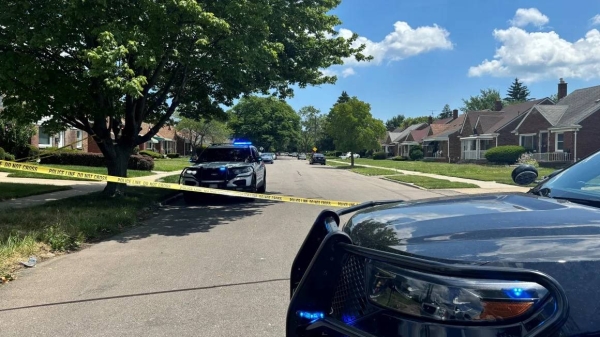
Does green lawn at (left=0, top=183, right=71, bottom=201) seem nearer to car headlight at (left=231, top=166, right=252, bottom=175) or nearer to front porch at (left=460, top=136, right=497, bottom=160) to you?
car headlight at (left=231, top=166, right=252, bottom=175)

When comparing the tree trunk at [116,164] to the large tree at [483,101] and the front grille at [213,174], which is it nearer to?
the front grille at [213,174]

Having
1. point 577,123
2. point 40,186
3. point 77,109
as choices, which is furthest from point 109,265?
point 577,123

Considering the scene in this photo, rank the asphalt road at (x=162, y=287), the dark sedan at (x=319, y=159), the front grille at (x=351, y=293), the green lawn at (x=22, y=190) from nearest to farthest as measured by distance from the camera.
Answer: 1. the front grille at (x=351, y=293)
2. the asphalt road at (x=162, y=287)
3. the green lawn at (x=22, y=190)
4. the dark sedan at (x=319, y=159)

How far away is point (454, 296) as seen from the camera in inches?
64.7

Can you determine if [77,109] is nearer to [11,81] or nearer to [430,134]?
[11,81]

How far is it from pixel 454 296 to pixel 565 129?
3980 centimetres

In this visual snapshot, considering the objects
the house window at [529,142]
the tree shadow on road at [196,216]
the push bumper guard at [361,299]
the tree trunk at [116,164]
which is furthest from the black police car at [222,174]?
the house window at [529,142]

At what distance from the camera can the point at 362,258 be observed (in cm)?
197

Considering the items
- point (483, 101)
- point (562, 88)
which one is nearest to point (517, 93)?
point (483, 101)

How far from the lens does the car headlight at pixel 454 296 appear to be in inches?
61.6

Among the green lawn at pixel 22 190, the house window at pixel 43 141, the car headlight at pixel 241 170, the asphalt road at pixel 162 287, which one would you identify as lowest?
the asphalt road at pixel 162 287

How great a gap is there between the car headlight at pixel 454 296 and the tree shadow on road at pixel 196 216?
7.03 meters

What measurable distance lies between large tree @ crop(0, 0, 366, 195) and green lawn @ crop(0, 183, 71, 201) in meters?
2.33

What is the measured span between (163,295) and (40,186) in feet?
38.8
